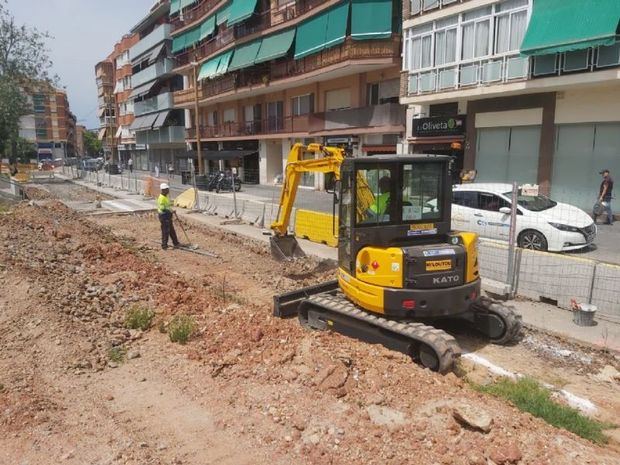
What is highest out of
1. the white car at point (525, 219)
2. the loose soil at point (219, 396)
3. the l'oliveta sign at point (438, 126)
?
the l'oliveta sign at point (438, 126)

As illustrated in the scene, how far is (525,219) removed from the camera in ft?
38.7

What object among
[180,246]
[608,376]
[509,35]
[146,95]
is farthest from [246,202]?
[146,95]

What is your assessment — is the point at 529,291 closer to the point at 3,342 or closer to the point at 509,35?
the point at 3,342

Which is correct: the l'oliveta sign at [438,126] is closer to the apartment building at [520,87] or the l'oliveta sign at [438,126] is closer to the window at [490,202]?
the apartment building at [520,87]

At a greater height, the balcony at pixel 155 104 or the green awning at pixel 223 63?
the green awning at pixel 223 63

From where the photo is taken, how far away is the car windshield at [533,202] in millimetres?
12023

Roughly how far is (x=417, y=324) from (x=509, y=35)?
14836 mm

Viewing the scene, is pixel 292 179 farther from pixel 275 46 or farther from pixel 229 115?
pixel 229 115

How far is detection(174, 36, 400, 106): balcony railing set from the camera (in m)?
23.6

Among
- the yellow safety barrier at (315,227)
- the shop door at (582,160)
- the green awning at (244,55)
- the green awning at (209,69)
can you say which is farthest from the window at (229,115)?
the shop door at (582,160)

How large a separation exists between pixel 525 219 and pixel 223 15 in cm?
3229

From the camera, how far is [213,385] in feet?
17.3

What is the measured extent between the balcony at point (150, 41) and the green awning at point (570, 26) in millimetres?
41650

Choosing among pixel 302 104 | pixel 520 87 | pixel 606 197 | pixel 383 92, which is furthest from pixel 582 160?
pixel 302 104
